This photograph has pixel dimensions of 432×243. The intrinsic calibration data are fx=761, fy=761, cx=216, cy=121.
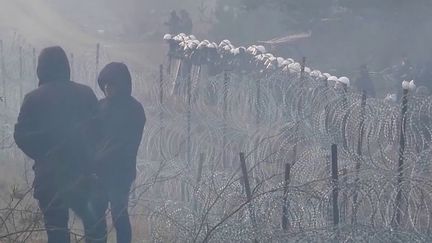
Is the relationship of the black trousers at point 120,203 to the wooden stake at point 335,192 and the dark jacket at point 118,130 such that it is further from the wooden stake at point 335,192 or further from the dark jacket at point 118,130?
the wooden stake at point 335,192

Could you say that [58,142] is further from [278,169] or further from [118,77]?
[278,169]

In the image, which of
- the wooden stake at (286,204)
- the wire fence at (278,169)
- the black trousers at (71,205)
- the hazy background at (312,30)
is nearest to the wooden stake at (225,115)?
the wire fence at (278,169)

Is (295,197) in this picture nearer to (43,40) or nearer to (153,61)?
(153,61)

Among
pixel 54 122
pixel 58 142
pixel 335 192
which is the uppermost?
pixel 54 122

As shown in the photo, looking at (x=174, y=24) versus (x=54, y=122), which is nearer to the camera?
(x=54, y=122)

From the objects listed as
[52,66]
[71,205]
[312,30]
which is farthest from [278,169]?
[312,30]

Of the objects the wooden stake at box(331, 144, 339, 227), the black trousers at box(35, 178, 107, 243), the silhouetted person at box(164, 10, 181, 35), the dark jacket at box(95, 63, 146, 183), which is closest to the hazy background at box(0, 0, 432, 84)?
the silhouetted person at box(164, 10, 181, 35)

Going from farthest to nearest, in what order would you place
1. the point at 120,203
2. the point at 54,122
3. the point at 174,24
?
the point at 174,24, the point at 120,203, the point at 54,122

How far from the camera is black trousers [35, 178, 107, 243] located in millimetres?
5645

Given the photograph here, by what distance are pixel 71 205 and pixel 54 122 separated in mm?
664

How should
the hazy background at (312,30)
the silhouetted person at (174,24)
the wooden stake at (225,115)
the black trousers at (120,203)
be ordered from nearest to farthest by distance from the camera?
the black trousers at (120,203)
the wooden stake at (225,115)
the silhouetted person at (174,24)
the hazy background at (312,30)

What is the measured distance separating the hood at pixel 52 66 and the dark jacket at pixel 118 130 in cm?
48

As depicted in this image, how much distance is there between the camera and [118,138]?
626cm

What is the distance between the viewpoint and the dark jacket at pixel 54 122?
5648 mm
